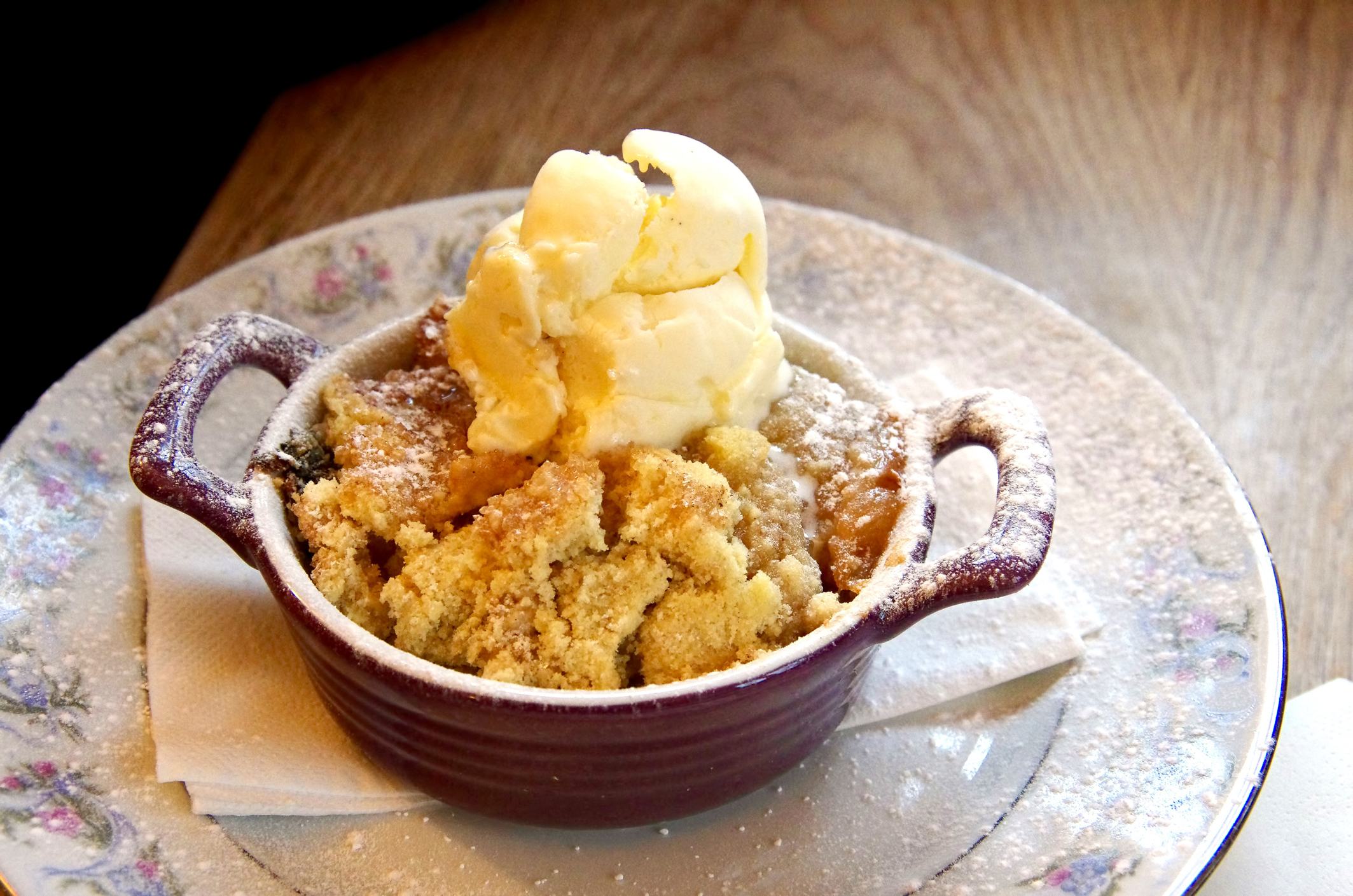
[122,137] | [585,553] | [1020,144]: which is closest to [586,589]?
[585,553]

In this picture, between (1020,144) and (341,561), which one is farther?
(1020,144)

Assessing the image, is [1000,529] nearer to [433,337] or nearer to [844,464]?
[844,464]

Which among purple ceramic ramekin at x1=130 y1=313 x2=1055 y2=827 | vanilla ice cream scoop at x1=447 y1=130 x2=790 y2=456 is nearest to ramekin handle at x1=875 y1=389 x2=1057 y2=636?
purple ceramic ramekin at x1=130 y1=313 x2=1055 y2=827

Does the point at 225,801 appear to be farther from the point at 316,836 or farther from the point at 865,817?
the point at 865,817

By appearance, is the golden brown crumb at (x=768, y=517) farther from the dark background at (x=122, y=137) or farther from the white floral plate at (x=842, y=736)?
the dark background at (x=122, y=137)

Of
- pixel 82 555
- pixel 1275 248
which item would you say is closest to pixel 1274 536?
pixel 1275 248
